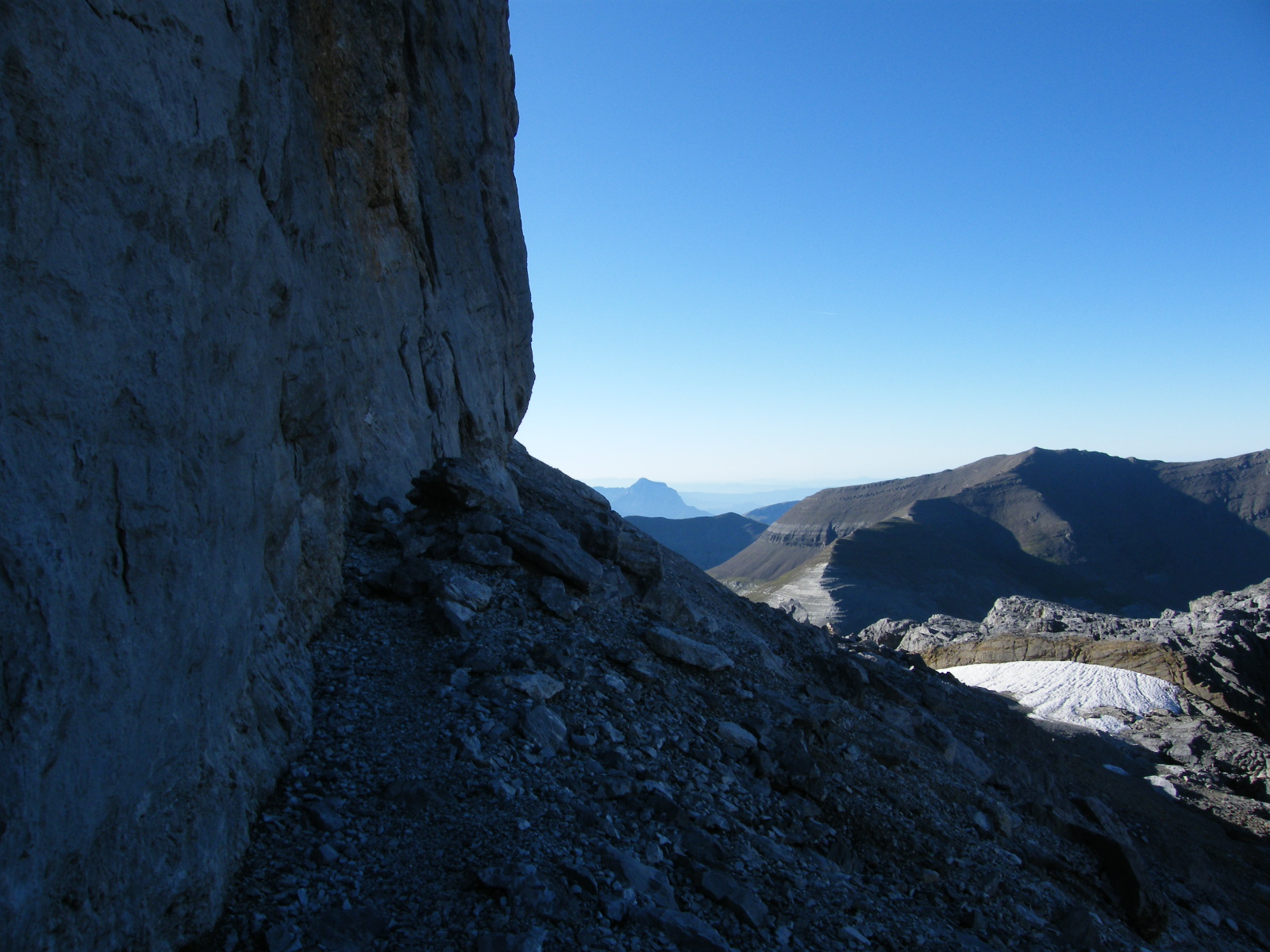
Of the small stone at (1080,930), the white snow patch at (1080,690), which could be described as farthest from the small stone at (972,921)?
the white snow patch at (1080,690)

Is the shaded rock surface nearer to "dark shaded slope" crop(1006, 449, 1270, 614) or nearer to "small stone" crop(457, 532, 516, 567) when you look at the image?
"small stone" crop(457, 532, 516, 567)

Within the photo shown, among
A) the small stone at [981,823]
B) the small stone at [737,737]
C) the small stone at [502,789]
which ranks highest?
the small stone at [502,789]

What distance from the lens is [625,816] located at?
7367 millimetres

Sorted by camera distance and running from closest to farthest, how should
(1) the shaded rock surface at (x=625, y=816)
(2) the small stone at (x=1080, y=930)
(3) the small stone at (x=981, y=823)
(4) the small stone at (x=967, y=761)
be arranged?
1. (1) the shaded rock surface at (x=625, y=816)
2. (2) the small stone at (x=1080, y=930)
3. (3) the small stone at (x=981, y=823)
4. (4) the small stone at (x=967, y=761)

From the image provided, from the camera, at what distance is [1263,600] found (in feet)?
148

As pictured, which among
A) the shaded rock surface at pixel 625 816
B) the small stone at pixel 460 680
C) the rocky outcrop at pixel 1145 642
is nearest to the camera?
the shaded rock surface at pixel 625 816

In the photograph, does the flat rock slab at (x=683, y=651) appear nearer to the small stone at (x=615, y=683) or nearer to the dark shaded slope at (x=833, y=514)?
the small stone at (x=615, y=683)

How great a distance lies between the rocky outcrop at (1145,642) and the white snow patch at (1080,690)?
1.79 m

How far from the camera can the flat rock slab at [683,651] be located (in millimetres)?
11344

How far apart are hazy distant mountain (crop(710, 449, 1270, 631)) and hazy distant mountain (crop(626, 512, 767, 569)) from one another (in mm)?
25241

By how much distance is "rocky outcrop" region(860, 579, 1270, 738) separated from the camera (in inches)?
1383

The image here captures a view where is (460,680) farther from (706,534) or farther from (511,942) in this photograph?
(706,534)

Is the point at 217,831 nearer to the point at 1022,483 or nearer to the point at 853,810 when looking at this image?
the point at 853,810

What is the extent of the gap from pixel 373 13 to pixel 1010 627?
156ft
